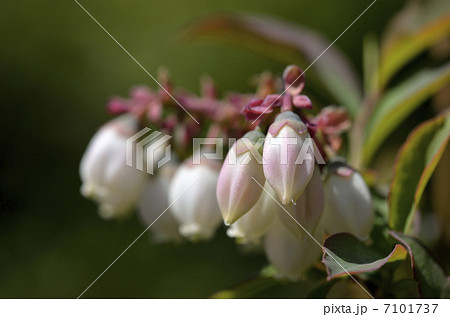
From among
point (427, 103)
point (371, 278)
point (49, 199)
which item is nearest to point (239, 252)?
point (49, 199)

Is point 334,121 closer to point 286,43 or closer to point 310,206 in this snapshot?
point 310,206

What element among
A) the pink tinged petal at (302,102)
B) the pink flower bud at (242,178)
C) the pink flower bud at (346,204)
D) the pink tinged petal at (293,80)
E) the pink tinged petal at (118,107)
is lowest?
the pink flower bud at (346,204)

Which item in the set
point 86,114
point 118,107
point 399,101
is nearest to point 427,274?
point 399,101

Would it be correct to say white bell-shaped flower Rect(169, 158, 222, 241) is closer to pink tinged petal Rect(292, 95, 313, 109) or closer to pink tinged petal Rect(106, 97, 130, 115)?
pink tinged petal Rect(106, 97, 130, 115)

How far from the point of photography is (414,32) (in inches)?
45.4

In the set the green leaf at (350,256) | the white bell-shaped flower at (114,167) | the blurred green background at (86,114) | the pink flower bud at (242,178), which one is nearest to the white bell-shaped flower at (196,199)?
the white bell-shaped flower at (114,167)

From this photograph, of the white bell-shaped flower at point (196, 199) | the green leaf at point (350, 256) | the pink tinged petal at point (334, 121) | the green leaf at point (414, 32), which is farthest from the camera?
the green leaf at point (414, 32)

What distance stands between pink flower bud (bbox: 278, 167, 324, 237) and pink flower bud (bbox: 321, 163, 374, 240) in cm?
6

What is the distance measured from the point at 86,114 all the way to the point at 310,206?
163 cm

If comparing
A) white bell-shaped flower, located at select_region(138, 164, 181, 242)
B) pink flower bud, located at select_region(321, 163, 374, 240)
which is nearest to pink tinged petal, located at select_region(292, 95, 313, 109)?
pink flower bud, located at select_region(321, 163, 374, 240)

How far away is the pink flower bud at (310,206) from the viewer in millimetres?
771

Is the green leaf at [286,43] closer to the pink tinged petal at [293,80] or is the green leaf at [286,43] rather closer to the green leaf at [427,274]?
the pink tinged petal at [293,80]

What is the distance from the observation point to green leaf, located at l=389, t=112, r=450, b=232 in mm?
827

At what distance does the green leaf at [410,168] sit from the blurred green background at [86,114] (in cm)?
111
